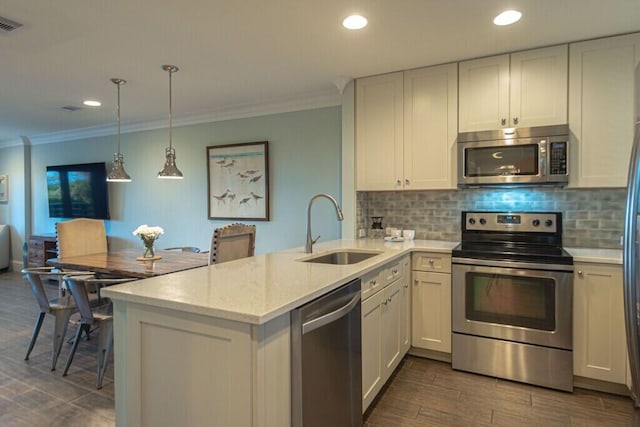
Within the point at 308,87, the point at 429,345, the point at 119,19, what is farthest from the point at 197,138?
the point at 429,345

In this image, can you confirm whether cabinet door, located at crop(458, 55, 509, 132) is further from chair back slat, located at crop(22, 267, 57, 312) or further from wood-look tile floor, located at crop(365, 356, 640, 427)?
chair back slat, located at crop(22, 267, 57, 312)

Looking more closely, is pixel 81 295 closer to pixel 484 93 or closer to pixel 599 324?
pixel 484 93

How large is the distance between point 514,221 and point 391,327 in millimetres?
1393

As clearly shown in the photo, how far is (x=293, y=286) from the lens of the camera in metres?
1.59

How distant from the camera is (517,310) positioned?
2.60 m

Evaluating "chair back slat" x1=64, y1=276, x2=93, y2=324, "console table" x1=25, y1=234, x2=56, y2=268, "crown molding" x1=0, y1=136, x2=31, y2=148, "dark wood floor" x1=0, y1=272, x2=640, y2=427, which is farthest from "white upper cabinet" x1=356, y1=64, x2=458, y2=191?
"crown molding" x1=0, y1=136, x2=31, y2=148

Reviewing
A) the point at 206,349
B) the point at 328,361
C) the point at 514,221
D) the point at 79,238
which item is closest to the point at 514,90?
the point at 514,221

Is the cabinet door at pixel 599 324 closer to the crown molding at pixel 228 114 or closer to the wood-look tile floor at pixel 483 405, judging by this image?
the wood-look tile floor at pixel 483 405

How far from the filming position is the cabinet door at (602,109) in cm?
255

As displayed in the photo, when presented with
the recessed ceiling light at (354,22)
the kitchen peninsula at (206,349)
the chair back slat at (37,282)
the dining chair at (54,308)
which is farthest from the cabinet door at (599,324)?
the chair back slat at (37,282)

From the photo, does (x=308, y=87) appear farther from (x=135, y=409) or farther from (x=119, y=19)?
(x=135, y=409)

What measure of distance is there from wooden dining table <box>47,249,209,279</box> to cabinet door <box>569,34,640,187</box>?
9.99 ft

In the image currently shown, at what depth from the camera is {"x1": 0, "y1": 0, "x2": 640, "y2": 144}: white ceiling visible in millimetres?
2180

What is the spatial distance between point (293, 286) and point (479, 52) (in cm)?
238
